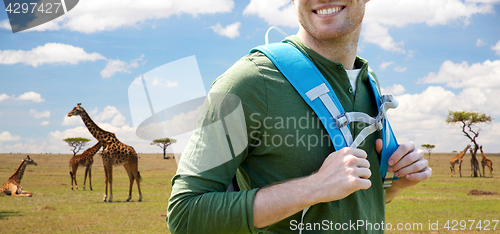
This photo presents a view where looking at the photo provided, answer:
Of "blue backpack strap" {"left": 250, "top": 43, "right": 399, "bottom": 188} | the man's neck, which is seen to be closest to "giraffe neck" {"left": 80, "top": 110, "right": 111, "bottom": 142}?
the man's neck

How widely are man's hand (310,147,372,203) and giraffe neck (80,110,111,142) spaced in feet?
46.6

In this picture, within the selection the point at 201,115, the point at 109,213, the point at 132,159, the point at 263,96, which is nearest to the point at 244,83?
the point at 263,96

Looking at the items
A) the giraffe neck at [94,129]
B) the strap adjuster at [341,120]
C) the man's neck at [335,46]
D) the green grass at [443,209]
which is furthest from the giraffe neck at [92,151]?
the strap adjuster at [341,120]

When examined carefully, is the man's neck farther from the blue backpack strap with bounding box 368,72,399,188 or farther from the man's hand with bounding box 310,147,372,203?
the man's hand with bounding box 310,147,372,203

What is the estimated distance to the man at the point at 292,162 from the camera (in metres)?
1.16

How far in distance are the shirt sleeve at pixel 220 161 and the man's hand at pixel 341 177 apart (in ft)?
0.77

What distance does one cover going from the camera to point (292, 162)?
4.29ft

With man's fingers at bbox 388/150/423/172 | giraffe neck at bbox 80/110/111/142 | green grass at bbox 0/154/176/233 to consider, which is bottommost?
green grass at bbox 0/154/176/233

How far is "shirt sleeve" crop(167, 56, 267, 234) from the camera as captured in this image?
3.75ft

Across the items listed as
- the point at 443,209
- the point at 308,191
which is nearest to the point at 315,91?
the point at 308,191

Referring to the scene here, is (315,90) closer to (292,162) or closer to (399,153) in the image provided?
(292,162)

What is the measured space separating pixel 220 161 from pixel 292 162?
28cm

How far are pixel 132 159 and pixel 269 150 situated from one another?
13735 mm

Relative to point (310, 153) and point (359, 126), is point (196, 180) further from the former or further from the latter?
point (359, 126)
